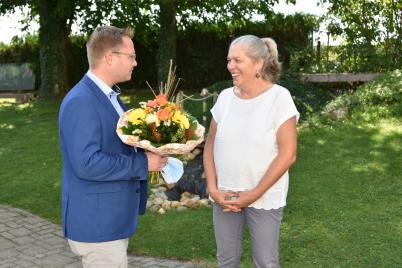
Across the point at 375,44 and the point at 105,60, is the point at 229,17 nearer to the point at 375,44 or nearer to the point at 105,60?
the point at 375,44

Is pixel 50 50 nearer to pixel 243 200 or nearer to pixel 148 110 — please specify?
pixel 148 110

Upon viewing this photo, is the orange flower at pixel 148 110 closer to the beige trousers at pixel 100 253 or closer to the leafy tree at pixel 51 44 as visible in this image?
the beige trousers at pixel 100 253

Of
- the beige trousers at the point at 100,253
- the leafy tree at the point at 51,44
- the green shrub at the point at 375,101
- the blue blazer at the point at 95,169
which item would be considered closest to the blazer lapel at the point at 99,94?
the blue blazer at the point at 95,169

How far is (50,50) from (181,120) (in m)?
19.7

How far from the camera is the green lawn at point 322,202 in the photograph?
572cm

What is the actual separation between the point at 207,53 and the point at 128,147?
2055 cm

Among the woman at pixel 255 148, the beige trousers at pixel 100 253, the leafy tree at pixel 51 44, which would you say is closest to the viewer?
the beige trousers at pixel 100 253

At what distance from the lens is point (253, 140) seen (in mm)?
3527

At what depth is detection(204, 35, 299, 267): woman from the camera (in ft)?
11.5

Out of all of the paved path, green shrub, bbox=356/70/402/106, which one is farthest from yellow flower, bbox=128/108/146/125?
green shrub, bbox=356/70/402/106

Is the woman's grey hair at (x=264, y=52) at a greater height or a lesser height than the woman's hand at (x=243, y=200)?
greater

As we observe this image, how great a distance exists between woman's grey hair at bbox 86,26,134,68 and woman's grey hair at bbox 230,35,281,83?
0.84 metres

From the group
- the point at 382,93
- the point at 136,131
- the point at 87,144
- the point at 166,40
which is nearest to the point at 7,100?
the point at 166,40

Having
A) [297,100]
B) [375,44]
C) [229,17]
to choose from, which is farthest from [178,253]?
[229,17]
